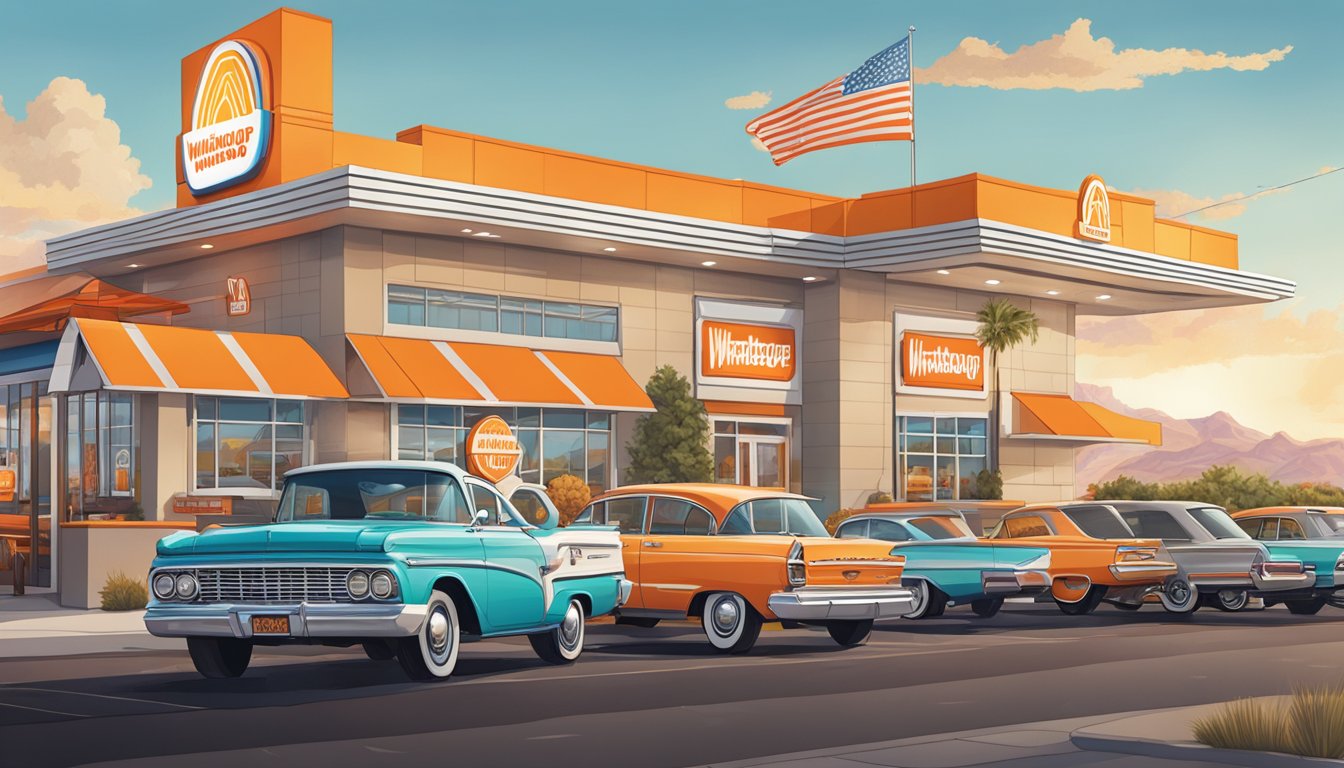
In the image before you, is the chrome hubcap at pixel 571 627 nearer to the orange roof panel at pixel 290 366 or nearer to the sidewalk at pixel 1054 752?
the sidewalk at pixel 1054 752

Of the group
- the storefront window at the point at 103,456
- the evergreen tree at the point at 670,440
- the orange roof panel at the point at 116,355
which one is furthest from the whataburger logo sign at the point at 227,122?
the evergreen tree at the point at 670,440

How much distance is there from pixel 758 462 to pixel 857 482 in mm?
2558

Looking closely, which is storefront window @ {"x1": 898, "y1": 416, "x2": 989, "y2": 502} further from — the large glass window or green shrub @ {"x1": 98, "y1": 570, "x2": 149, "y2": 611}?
green shrub @ {"x1": 98, "y1": 570, "x2": 149, "y2": 611}

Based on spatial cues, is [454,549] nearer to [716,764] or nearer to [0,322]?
[716,764]

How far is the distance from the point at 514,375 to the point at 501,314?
168 centimetres

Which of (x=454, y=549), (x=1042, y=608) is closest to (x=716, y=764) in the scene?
(x=454, y=549)

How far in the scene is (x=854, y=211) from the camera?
39.3 m

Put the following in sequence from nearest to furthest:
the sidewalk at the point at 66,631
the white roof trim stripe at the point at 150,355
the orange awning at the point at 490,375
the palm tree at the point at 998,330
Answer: the sidewalk at the point at 66,631 → the white roof trim stripe at the point at 150,355 → the orange awning at the point at 490,375 → the palm tree at the point at 998,330

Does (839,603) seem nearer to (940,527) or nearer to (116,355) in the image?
(940,527)

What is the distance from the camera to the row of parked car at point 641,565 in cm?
1307

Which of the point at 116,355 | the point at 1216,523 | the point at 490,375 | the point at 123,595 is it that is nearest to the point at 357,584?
the point at 123,595

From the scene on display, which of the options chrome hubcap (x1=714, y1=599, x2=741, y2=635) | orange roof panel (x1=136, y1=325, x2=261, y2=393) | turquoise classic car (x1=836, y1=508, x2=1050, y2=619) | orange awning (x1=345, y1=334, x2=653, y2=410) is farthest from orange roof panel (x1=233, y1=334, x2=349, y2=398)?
chrome hubcap (x1=714, y1=599, x2=741, y2=635)

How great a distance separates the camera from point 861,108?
3791 cm

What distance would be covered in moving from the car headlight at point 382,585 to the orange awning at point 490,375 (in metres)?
17.0
